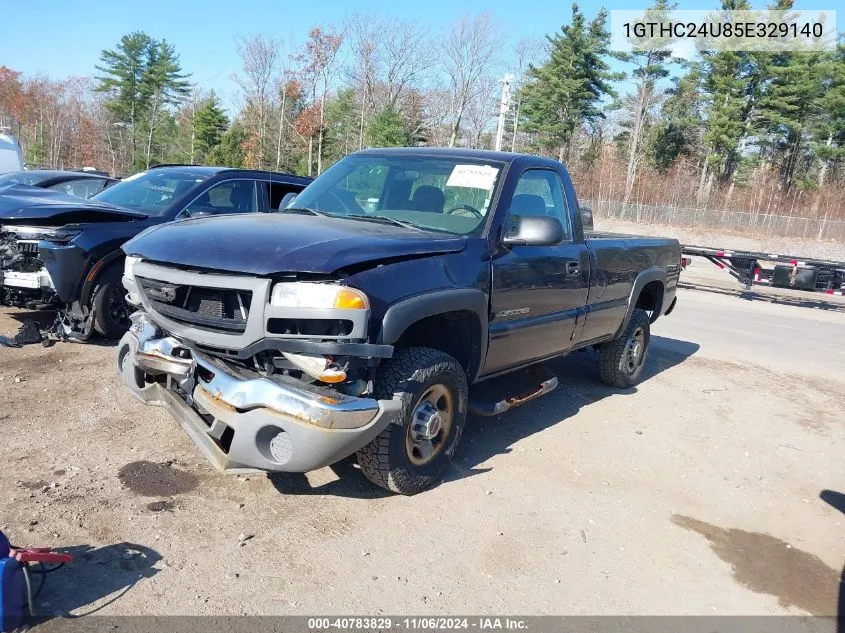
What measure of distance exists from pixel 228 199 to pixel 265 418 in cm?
480

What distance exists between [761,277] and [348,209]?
1297 cm

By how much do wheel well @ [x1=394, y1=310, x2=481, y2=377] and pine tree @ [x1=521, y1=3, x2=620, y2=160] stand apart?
1853 inches

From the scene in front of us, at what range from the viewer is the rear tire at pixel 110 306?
610cm

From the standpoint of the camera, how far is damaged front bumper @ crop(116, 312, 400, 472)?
10.3 feet

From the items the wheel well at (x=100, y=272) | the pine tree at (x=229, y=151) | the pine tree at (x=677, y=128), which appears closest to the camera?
the wheel well at (x=100, y=272)

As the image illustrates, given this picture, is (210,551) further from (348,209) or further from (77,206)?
(77,206)

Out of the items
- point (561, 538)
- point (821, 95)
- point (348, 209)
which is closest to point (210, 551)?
Answer: point (561, 538)

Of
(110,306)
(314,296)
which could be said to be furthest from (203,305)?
(110,306)

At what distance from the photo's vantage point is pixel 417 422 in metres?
3.81

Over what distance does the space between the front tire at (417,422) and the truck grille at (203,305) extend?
800 mm

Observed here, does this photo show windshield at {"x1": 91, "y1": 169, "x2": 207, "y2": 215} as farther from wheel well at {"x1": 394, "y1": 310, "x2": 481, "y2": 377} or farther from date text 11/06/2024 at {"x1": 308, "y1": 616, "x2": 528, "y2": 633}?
date text 11/06/2024 at {"x1": 308, "y1": 616, "x2": 528, "y2": 633}

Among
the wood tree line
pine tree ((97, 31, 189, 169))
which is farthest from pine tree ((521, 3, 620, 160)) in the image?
pine tree ((97, 31, 189, 169))

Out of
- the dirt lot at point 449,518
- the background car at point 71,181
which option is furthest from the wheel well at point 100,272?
the background car at point 71,181

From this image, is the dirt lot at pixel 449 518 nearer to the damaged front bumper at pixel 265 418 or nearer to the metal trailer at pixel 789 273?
the damaged front bumper at pixel 265 418
